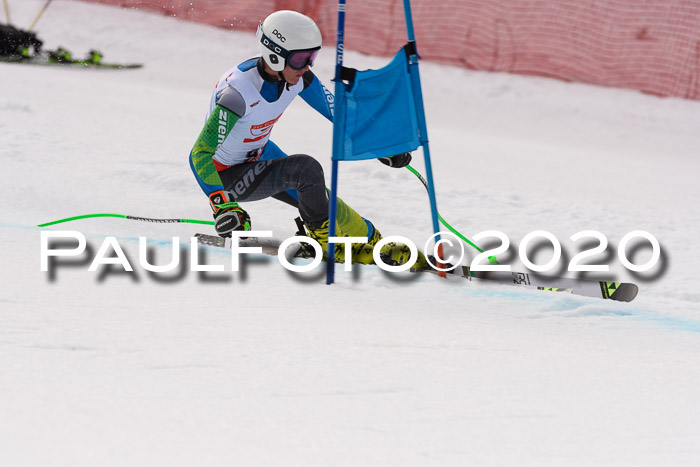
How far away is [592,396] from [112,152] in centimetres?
528

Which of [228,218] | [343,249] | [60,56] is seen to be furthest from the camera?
[60,56]

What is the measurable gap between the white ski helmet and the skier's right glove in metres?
0.75

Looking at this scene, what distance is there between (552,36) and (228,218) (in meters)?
8.52

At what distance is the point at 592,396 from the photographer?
2.58m

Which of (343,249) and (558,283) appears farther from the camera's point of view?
(343,249)

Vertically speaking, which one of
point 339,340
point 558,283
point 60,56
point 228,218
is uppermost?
point 60,56

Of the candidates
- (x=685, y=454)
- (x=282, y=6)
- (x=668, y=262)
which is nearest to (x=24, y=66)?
(x=282, y=6)

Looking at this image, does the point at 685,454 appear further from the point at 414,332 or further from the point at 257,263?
the point at 257,263

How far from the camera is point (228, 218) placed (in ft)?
12.1

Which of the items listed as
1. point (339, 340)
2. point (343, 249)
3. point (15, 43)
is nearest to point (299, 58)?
point (343, 249)

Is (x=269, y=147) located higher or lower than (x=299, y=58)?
lower

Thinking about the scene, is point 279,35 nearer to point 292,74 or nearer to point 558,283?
point 292,74

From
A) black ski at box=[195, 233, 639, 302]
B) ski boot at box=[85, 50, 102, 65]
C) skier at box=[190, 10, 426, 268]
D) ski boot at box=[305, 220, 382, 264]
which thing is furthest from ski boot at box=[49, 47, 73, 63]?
black ski at box=[195, 233, 639, 302]

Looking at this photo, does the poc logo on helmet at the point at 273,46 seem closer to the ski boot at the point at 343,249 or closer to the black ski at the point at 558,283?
the ski boot at the point at 343,249
